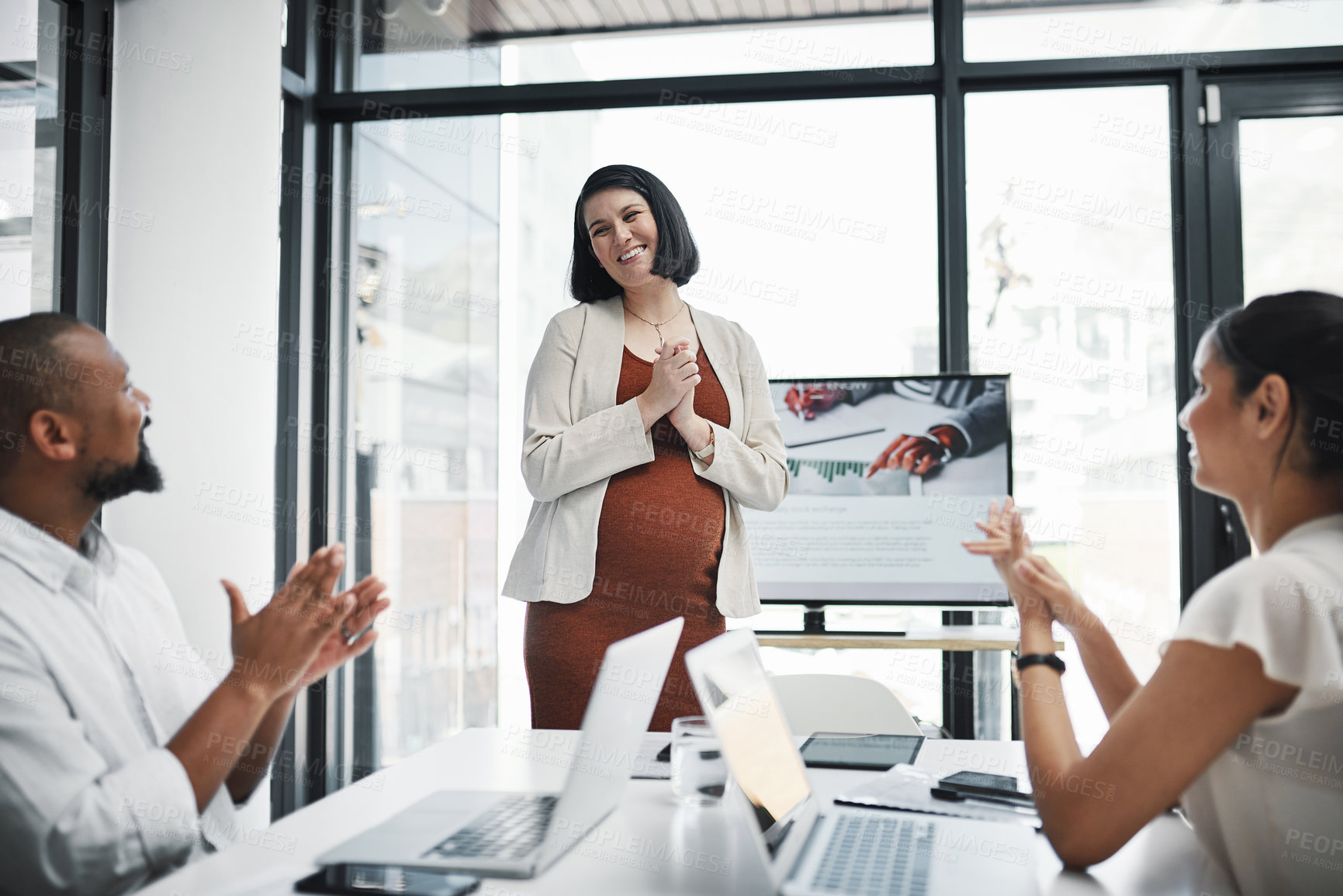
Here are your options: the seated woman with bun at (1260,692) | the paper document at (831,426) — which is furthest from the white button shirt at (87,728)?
the paper document at (831,426)

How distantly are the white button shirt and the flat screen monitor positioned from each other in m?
2.03

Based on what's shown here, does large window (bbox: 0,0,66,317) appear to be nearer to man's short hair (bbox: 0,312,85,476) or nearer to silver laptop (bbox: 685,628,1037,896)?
man's short hair (bbox: 0,312,85,476)

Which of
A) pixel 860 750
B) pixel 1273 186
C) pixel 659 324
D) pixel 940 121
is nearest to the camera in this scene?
pixel 860 750

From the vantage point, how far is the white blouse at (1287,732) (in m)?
0.95

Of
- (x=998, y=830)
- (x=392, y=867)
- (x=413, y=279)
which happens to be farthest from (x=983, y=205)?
(x=392, y=867)

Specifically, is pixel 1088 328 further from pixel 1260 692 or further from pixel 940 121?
pixel 1260 692

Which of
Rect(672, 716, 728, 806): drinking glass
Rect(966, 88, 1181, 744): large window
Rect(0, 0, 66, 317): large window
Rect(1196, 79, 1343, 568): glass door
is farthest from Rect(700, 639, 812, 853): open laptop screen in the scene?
Rect(1196, 79, 1343, 568): glass door

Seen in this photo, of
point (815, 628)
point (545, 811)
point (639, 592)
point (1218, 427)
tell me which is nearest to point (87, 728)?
point (545, 811)

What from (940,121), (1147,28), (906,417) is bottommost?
(906,417)

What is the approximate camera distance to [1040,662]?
120 cm

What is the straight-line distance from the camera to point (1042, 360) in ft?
11.1

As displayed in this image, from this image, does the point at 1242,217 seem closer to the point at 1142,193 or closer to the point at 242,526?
the point at 1142,193

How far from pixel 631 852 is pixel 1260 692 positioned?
637mm

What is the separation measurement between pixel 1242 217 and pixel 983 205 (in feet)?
2.71
